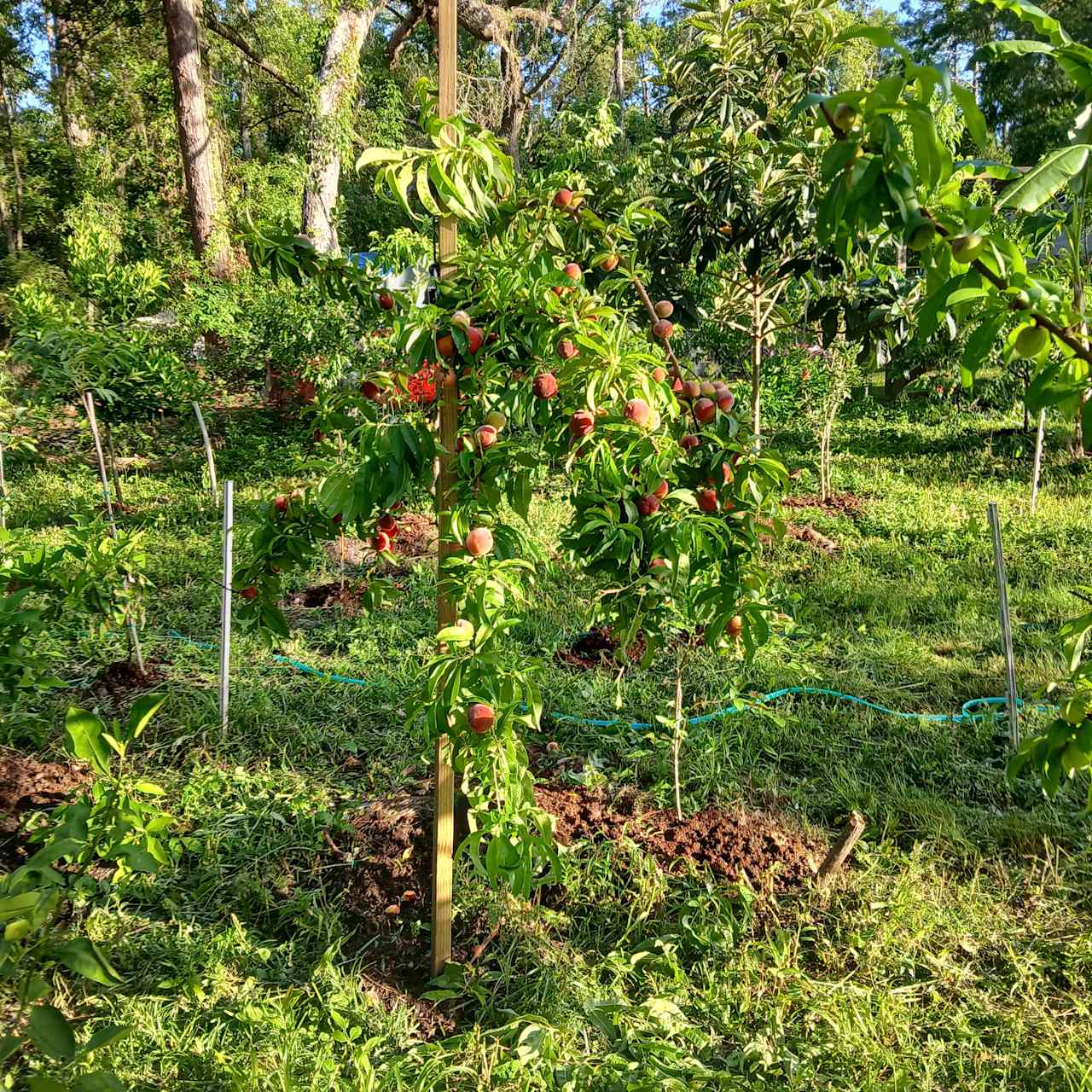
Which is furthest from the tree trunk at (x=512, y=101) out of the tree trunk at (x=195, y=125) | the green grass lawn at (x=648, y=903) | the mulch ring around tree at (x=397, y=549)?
the green grass lawn at (x=648, y=903)

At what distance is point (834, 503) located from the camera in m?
5.64

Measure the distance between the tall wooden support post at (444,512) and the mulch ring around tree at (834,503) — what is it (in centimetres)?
429

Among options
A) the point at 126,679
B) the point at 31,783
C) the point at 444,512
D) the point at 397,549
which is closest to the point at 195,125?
the point at 397,549

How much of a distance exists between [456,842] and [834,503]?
4.33 meters

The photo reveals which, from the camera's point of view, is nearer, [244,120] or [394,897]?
[394,897]

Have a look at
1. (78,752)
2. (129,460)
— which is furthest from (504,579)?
(129,460)


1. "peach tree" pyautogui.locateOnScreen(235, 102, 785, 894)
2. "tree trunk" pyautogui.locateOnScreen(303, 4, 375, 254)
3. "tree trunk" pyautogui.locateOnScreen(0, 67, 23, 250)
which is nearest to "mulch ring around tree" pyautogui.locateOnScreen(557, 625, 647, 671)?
"peach tree" pyautogui.locateOnScreen(235, 102, 785, 894)

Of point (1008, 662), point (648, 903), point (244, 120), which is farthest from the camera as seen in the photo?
Result: point (244, 120)

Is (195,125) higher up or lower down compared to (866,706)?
higher up

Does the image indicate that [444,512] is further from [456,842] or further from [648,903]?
[648,903]

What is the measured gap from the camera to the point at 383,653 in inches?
137

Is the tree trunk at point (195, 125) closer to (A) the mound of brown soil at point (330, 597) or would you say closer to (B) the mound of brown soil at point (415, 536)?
(B) the mound of brown soil at point (415, 536)

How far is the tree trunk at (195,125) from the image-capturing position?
8.04m

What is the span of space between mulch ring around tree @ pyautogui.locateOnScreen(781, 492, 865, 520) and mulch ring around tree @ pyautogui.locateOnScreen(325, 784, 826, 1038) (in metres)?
3.49
